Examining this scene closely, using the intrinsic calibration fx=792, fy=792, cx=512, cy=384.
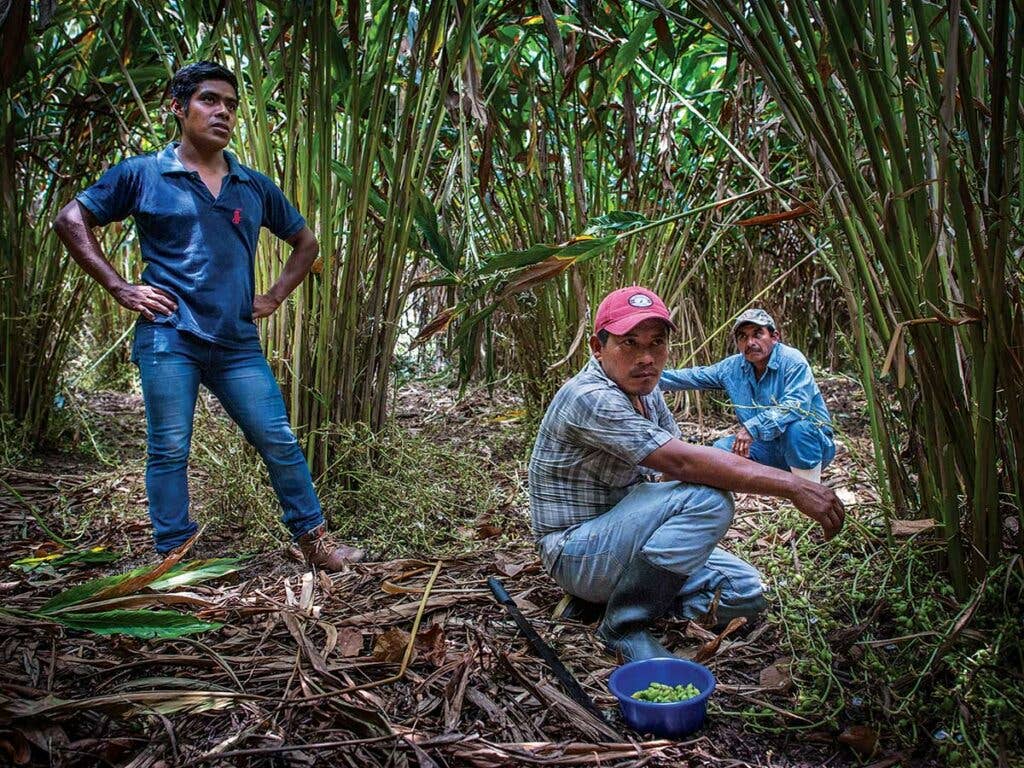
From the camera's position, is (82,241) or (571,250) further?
(82,241)

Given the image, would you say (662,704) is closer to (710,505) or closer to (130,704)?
(710,505)

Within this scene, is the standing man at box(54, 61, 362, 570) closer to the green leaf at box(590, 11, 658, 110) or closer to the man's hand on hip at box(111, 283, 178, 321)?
the man's hand on hip at box(111, 283, 178, 321)

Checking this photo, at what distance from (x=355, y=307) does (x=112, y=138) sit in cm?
151

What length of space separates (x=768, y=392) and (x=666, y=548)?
1294mm

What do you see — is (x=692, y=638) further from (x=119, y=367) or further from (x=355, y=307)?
(x=119, y=367)

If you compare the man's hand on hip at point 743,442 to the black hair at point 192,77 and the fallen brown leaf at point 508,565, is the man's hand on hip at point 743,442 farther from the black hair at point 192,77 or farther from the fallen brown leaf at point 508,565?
the black hair at point 192,77

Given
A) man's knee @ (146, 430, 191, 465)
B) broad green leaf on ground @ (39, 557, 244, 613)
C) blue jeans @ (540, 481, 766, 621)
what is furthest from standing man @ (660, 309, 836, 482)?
broad green leaf on ground @ (39, 557, 244, 613)

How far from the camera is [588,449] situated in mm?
1804

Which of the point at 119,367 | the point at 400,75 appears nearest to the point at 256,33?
the point at 400,75

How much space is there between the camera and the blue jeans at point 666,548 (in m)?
1.69

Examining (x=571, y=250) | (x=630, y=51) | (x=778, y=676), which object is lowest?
(x=778, y=676)

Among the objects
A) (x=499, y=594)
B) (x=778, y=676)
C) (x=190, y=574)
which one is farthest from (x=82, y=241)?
(x=778, y=676)

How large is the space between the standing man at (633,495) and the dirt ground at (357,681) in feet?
0.35

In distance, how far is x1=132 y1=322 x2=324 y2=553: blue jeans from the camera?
6.68 ft
